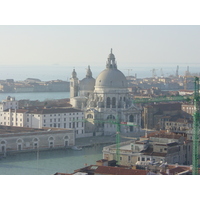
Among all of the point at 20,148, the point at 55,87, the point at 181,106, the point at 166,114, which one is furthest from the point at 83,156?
the point at 55,87

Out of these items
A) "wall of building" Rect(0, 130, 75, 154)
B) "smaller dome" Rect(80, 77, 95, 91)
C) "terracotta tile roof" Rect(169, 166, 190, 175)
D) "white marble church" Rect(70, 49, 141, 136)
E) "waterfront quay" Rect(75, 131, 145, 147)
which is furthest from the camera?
"smaller dome" Rect(80, 77, 95, 91)

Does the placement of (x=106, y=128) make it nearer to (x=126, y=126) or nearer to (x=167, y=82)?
(x=126, y=126)

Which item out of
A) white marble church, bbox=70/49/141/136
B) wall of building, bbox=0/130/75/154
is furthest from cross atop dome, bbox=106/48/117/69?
wall of building, bbox=0/130/75/154

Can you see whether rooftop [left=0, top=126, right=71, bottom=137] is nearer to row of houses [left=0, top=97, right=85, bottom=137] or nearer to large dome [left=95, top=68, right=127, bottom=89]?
row of houses [left=0, top=97, right=85, bottom=137]

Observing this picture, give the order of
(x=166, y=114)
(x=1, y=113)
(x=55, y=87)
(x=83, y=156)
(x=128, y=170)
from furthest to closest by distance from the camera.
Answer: (x=55, y=87) → (x=166, y=114) → (x=1, y=113) → (x=83, y=156) → (x=128, y=170)

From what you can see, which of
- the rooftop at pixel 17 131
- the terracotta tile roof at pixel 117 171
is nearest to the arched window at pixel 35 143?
the rooftop at pixel 17 131
